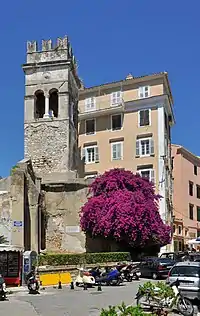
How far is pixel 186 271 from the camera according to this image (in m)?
18.6

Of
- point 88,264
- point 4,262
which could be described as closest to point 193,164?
point 88,264

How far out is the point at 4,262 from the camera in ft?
88.2

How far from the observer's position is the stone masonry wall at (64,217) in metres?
42.9

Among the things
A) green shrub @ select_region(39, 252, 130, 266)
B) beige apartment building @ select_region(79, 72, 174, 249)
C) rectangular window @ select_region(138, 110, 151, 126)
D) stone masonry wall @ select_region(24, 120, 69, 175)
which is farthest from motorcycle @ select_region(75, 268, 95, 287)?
rectangular window @ select_region(138, 110, 151, 126)

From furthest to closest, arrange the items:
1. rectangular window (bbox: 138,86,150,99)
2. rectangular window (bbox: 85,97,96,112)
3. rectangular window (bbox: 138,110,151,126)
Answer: rectangular window (bbox: 85,97,96,112) < rectangular window (bbox: 138,86,150,99) < rectangular window (bbox: 138,110,151,126)

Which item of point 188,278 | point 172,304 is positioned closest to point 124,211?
point 188,278

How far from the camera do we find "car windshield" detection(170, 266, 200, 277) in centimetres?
1820

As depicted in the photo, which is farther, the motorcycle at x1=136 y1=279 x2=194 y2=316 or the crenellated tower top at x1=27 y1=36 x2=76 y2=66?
the crenellated tower top at x1=27 y1=36 x2=76 y2=66

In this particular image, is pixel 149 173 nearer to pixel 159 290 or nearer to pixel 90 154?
pixel 90 154

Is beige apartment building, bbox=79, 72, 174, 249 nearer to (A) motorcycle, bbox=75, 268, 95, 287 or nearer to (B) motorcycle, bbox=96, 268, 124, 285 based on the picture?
(B) motorcycle, bbox=96, 268, 124, 285

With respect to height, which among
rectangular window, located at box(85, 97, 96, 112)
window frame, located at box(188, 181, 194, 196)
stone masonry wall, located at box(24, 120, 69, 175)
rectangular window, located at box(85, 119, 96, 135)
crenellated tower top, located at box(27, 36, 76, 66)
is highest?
crenellated tower top, located at box(27, 36, 76, 66)

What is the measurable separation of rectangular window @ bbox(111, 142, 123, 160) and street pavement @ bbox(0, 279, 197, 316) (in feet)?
95.9

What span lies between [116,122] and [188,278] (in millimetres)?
39160

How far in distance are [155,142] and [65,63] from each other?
1235cm
